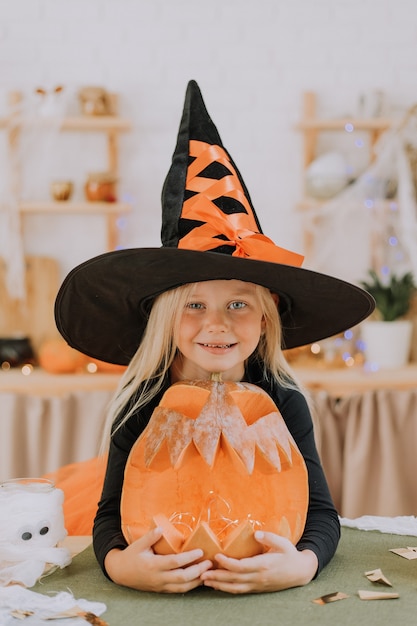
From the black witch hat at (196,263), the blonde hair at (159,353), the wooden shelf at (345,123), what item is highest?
the wooden shelf at (345,123)

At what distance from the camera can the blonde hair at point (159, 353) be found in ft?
3.53

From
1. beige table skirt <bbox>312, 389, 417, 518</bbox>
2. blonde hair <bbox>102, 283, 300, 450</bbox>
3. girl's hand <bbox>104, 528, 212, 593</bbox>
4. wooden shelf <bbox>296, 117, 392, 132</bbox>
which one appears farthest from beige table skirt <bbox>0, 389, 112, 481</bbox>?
girl's hand <bbox>104, 528, 212, 593</bbox>

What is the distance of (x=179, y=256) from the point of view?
3.16 feet

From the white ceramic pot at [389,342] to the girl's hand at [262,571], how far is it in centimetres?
213

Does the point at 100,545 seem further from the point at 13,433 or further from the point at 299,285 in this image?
the point at 13,433

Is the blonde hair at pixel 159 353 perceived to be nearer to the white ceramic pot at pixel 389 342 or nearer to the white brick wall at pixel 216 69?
the white ceramic pot at pixel 389 342

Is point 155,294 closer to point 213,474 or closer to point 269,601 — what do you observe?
point 213,474

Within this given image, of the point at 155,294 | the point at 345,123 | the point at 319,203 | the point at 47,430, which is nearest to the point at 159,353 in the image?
the point at 155,294

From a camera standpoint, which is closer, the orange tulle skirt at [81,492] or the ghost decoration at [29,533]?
the ghost decoration at [29,533]

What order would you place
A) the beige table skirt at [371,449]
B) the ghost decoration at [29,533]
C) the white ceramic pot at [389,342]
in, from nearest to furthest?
1. the ghost decoration at [29,533]
2. the beige table skirt at [371,449]
3. the white ceramic pot at [389,342]

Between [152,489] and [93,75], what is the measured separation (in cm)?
257

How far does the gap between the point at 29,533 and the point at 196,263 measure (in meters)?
0.39

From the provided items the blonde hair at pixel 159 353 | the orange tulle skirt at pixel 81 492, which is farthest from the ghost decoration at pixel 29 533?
the orange tulle skirt at pixel 81 492

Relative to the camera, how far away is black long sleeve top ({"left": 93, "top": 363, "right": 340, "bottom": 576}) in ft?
3.26
